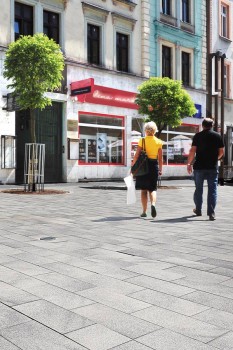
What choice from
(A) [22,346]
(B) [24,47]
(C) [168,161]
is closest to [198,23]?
(C) [168,161]

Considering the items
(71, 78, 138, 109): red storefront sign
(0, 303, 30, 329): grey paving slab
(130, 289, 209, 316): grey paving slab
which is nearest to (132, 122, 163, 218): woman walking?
(130, 289, 209, 316): grey paving slab

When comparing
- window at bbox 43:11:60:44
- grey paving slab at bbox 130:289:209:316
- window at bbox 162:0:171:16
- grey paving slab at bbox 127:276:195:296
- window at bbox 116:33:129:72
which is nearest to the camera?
grey paving slab at bbox 130:289:209:316

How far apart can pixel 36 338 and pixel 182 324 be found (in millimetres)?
887

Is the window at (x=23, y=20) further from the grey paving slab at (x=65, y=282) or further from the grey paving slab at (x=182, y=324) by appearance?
the grey paving slab at (x=182, y=324)

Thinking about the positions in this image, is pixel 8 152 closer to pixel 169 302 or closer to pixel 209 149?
pixel 209 149

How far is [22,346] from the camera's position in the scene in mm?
2291

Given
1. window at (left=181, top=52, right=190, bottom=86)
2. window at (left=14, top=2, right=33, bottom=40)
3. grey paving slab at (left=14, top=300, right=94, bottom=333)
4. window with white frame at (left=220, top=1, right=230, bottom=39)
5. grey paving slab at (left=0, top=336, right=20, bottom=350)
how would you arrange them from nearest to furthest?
grey paving slab at (left=0, top=336, right=20, bottom=350) → grey paving slab at (left=14, top=300, right=94, bottom=333) → window at (left=14, top=2, right=33, bottom=40) → window at (left=181, top=52, right=190, bottom=86) → window with white frame at (left=220, top=1, right=230, bottom=39)

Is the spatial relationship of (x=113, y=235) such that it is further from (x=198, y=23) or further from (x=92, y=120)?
(x=198, y=23)

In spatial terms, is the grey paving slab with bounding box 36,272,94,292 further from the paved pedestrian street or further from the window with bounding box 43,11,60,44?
the window with bounding box 43,11,60,44

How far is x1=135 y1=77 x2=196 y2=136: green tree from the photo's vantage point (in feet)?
52.1

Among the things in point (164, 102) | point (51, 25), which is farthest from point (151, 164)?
point (51, 25)

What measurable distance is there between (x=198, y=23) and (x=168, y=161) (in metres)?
9.18

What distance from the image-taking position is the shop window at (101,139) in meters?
19.9

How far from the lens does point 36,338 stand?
240cm
